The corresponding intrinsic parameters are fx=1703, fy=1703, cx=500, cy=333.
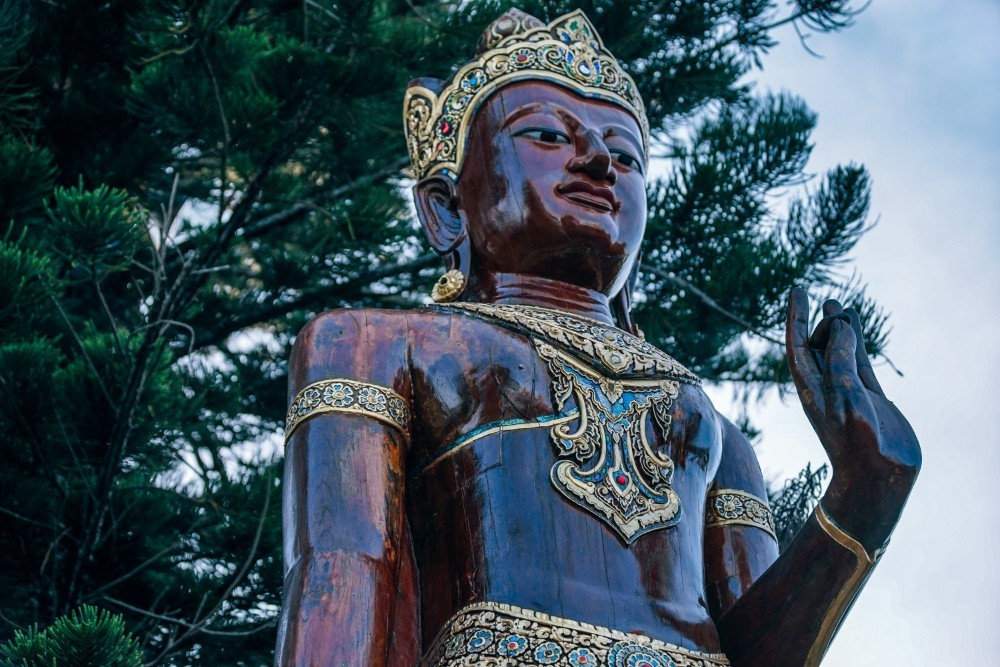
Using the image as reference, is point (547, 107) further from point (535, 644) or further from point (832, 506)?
point (535, 644)

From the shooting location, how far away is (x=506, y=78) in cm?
444

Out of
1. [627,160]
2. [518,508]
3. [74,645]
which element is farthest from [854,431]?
[74,645]

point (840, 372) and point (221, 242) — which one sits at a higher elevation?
point (221, 242)

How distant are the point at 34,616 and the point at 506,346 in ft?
8.33

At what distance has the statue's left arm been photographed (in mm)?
3350

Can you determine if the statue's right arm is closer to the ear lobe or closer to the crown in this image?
the ear lobe

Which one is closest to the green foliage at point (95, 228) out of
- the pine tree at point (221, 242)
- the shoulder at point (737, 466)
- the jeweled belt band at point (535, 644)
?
the pine tree at point (221, 242)

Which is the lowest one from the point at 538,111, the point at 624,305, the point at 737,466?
the point at 737,466

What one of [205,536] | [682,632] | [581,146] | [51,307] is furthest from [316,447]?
[51,307]

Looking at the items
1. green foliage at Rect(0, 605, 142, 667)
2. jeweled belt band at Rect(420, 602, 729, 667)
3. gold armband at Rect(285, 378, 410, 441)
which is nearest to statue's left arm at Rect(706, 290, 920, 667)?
jeweled belt band at Rect(420, 602, 729, 667)

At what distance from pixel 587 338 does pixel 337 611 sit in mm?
938

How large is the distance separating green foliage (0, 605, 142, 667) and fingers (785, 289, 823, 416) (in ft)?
5.88

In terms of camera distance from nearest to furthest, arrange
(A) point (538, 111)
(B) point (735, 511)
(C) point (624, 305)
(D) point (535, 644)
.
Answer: (D) point (535, 644) < (B) point (735, 511) < (A) point (538, 111) < (C) point (624, 305)

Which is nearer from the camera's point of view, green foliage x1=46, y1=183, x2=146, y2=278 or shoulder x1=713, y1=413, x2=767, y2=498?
shoulder x1=713, y1=413, x2=767, y2=498
